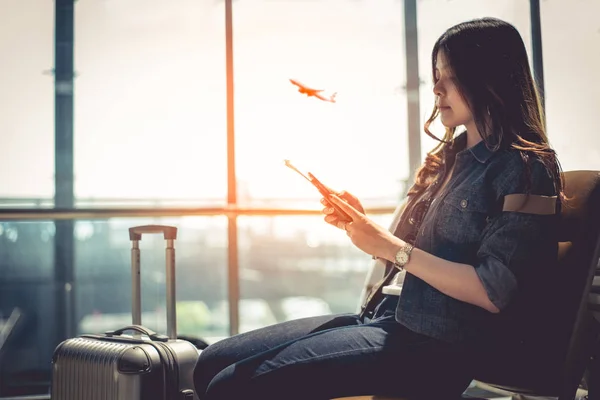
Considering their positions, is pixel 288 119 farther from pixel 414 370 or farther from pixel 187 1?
pixel 414 370

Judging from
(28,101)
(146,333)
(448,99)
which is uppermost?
(28,101)

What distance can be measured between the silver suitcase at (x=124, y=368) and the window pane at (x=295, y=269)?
78cm

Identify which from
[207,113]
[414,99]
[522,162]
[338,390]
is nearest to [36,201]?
[207,113]

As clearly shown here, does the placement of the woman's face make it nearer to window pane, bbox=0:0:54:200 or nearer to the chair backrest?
the chair backrest

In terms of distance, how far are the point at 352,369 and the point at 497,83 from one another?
23.5 inches

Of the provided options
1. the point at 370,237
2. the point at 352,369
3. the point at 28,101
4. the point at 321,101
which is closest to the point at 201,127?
the point at 321,101

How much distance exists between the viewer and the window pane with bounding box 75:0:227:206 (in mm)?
2617

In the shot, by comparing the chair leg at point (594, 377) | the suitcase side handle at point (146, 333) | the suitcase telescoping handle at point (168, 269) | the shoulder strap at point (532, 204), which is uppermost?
the shoulder strap at point (532, 204)

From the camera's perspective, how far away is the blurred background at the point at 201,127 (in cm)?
254

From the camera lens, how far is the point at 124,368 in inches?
56.8

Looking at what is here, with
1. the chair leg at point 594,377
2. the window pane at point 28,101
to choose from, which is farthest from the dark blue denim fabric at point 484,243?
the window pane at point 28,101

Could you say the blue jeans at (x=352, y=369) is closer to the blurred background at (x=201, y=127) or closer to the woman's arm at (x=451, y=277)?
the woman's arm at (x=451, y=277)

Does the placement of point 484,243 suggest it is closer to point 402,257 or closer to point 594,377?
point 402,257

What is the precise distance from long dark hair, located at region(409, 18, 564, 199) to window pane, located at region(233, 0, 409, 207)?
128 cm
